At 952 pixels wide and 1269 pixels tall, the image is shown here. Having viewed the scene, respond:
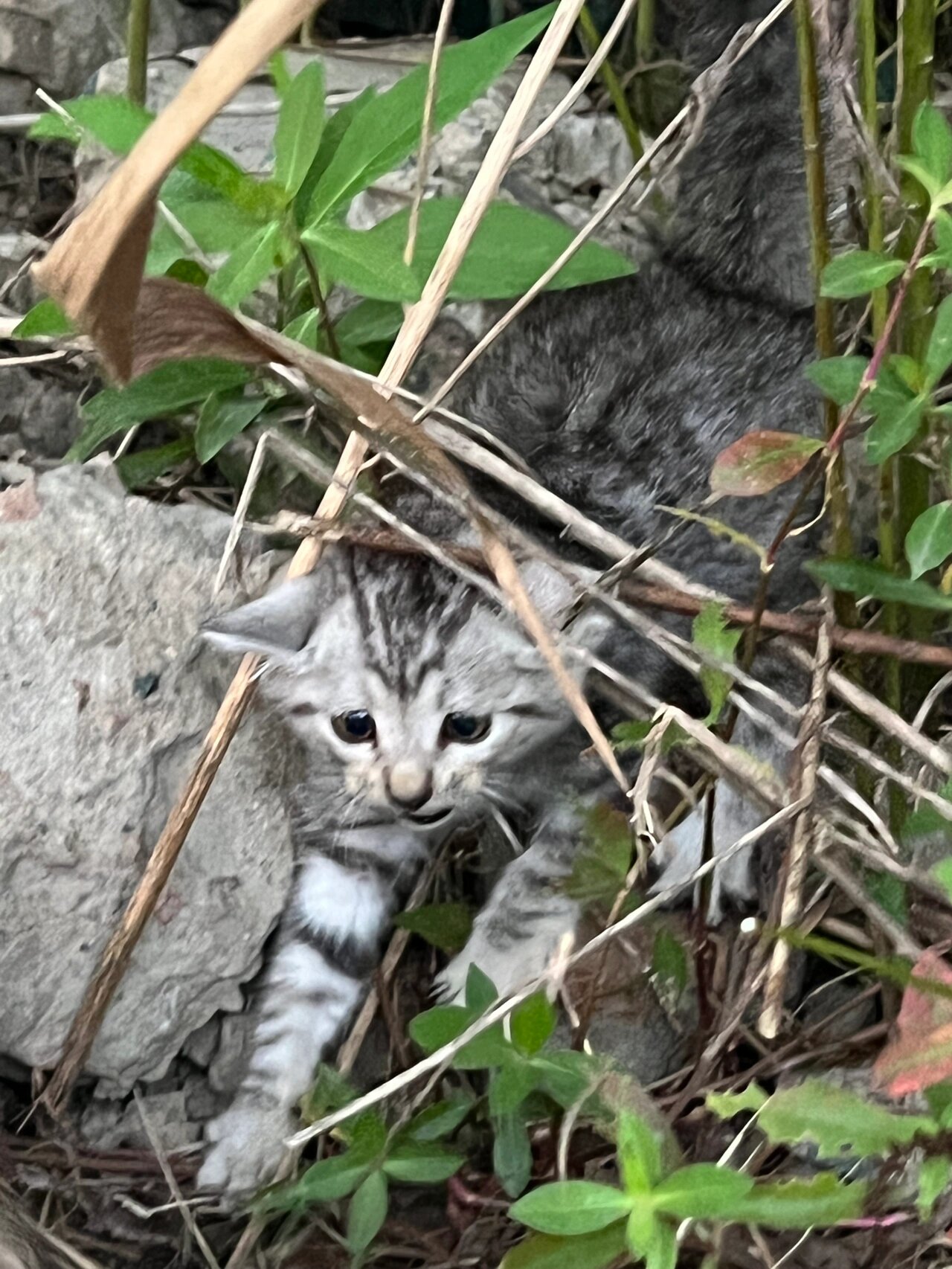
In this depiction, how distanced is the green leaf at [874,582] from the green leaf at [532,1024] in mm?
391

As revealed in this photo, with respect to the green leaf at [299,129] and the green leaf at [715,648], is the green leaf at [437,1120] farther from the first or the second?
the green leaf at [299,129]

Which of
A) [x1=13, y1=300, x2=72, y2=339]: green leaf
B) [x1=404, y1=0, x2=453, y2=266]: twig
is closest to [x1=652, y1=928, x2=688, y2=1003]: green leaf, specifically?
[x1=404, y1=0, x2=453, y2=266]: twig

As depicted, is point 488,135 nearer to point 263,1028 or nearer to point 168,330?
point 168,330

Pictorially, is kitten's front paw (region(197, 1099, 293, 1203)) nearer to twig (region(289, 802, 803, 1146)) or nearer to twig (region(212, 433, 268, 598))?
twig (region(289, 802, 803, 1146))

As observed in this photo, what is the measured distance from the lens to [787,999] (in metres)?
1.23

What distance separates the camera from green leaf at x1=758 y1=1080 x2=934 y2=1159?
0.77 meters

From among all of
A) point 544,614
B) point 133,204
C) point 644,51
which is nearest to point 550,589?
point 544,614

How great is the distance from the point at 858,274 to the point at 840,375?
72mm

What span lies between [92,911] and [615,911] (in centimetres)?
52

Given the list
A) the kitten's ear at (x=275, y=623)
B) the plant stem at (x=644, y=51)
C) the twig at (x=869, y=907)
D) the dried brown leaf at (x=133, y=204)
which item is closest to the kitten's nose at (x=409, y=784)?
the kitten's ear at (x=275, y=623)

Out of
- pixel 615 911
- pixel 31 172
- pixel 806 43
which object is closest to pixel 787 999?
pixel 615 911

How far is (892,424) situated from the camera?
0.87m

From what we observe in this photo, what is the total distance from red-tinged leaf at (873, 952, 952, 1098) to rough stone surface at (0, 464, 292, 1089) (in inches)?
27.0

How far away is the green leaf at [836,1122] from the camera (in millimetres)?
774
